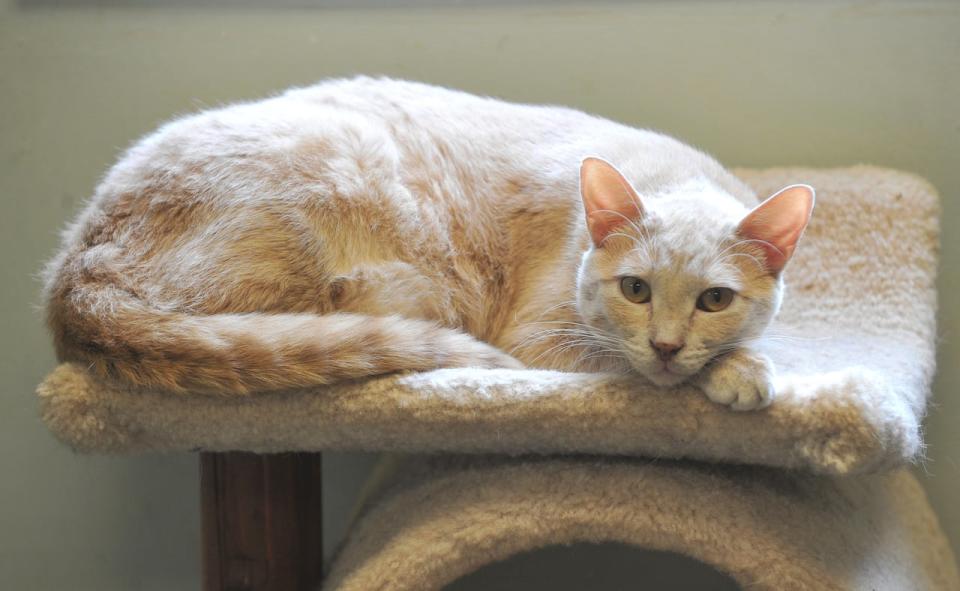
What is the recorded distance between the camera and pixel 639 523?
49.6 inches

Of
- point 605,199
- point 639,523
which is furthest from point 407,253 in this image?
point 639,523

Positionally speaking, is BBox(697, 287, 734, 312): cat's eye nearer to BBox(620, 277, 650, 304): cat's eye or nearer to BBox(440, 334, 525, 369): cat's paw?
BBox(620, 277, 650, 304): cat's eye

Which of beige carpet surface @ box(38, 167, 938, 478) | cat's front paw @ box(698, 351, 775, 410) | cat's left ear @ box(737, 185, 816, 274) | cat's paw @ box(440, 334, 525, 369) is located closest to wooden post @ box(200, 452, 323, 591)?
beige carpet surface @ box(38, 167, 938, 478)

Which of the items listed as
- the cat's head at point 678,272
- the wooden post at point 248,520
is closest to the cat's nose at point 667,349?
the cat's head at point 678,272

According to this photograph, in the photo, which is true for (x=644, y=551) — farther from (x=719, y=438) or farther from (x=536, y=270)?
(x=719, y=438)

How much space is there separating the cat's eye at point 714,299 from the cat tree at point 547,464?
5.1 inches

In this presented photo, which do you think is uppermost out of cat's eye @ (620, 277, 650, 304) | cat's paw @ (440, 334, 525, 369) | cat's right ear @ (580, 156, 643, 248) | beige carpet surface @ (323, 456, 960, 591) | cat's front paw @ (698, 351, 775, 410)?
cat's right ear @ (580, 156, 643, 248)

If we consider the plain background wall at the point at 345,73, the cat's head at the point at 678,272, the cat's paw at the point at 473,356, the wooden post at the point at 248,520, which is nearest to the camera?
the cat's head at the point at 678,272

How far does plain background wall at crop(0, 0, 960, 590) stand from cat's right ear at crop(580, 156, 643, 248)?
0.74 m

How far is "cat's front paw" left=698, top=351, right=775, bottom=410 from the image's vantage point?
1.19m

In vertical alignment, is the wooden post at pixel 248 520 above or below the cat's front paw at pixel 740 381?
below

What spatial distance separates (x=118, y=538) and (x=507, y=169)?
4.27 ft

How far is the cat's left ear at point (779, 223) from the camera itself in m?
1.29

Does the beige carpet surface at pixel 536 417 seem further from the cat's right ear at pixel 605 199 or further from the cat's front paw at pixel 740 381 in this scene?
the cat's right ear at pixel 605 199
